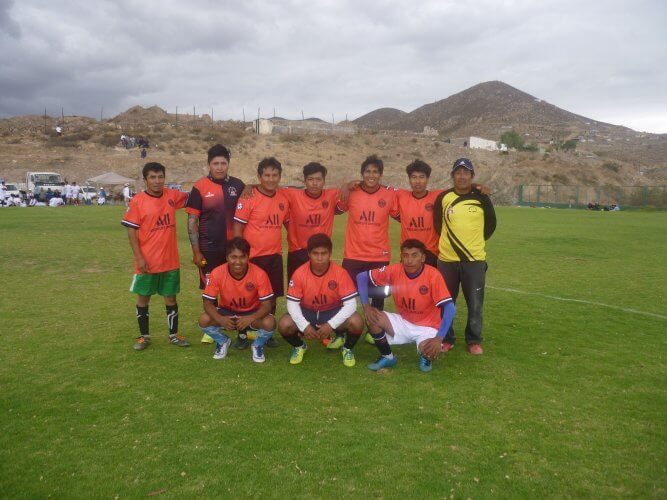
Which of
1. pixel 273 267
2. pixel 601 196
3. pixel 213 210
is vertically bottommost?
pixel 273 267

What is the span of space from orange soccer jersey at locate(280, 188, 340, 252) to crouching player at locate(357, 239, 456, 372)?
904 mm

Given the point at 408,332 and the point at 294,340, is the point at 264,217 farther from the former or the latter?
the point at 408,332

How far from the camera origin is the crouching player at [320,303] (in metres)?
5.10

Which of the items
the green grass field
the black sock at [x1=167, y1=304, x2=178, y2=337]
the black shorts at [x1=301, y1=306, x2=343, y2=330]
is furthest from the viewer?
A: the black sock at [x1=167, y1=304, x2=178, y2=337]

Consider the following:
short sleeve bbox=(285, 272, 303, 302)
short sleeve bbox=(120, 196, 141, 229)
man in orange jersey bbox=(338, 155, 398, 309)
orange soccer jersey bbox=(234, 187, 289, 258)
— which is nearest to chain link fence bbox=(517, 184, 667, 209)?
man in orange jersey bbox=(338, 155, 398, 309)

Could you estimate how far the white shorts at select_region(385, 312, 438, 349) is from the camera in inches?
200

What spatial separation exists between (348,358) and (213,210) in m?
2.29

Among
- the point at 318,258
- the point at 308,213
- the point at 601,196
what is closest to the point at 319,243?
the point at 318,258

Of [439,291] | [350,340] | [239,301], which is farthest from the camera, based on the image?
[239,301]

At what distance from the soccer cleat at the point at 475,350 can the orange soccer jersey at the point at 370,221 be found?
54.1 inches

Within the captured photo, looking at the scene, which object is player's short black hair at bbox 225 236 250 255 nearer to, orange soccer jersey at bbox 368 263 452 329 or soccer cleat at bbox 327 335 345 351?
orange soccer jersey at bbox 368 263 452 329

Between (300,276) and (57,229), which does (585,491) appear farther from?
(57,229)

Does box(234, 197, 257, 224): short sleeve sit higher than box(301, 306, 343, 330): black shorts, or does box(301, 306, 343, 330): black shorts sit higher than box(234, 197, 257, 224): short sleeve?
box(234, 197, 257, 224): short sleeve

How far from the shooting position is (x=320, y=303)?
5309mm
